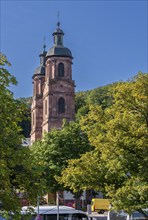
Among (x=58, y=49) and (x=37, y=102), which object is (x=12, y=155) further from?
(x=37, y=102)

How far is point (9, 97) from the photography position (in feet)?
45.5

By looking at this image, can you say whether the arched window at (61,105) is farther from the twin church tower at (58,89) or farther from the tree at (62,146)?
the tree at (62,146)

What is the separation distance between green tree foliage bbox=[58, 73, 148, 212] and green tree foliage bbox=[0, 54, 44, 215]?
864 cm

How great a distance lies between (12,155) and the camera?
13.1 m

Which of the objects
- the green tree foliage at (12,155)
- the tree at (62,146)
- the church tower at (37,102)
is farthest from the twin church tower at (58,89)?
the green tree foliage at (12,155)

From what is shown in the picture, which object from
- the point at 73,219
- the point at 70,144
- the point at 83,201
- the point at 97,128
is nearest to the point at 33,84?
the point at 83,201

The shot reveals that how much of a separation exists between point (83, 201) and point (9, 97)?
5804cm

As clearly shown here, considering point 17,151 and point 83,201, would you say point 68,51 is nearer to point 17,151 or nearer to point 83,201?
point 83,201

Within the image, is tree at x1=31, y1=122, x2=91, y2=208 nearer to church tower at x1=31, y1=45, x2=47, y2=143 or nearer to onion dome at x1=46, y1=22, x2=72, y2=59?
onion dome at x1=46, y1=22, x2=72, y2=59

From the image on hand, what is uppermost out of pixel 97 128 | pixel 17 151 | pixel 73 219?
pixel 97 128

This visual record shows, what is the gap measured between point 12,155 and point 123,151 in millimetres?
10127

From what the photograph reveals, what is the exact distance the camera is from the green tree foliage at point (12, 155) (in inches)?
511

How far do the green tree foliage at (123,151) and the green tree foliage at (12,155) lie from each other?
8.64 metres

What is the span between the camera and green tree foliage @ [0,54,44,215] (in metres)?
13.0
